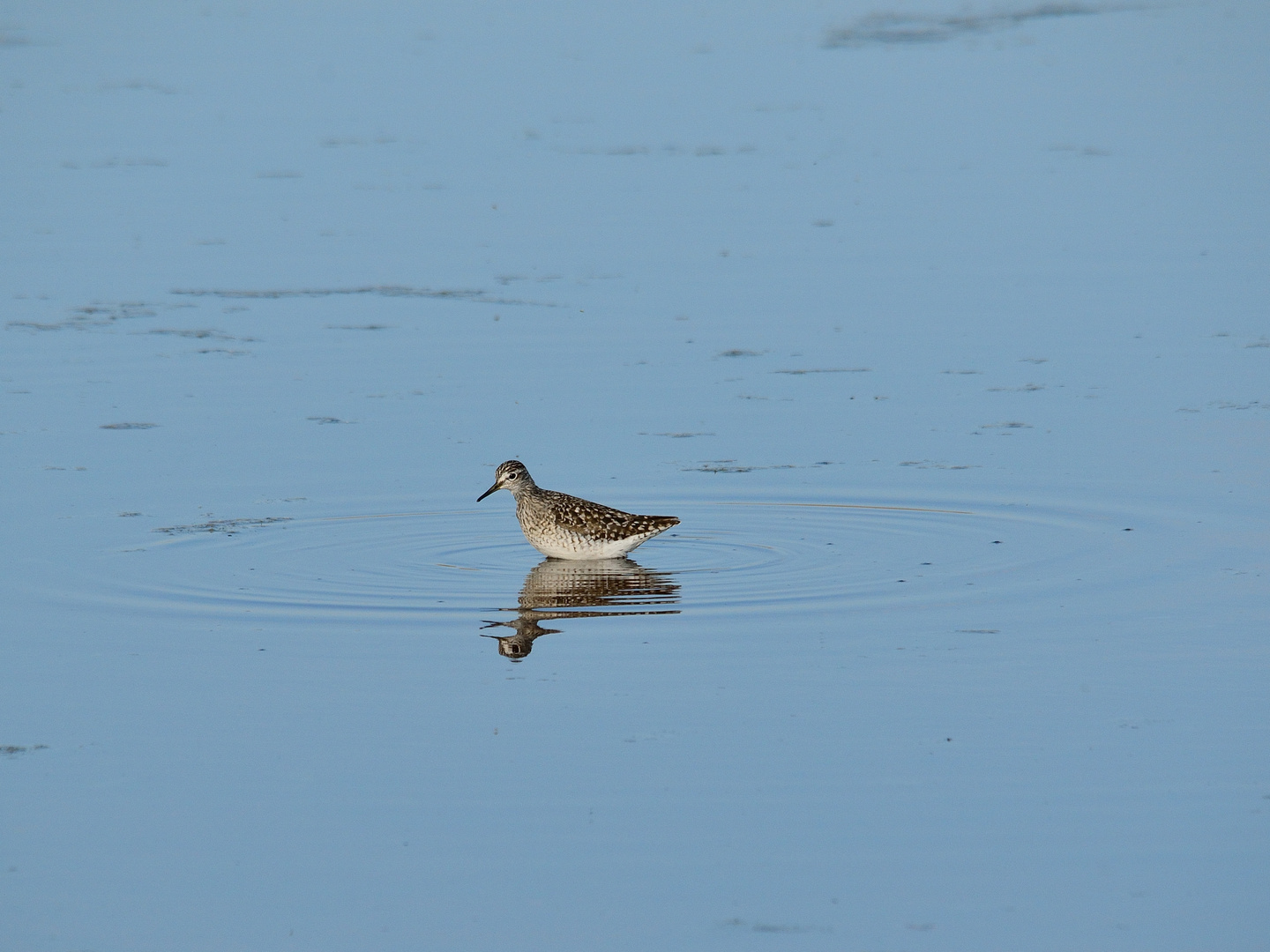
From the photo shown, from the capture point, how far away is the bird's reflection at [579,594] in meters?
9.26

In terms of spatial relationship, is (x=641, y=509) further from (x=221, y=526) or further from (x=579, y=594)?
(x=221, y=526)

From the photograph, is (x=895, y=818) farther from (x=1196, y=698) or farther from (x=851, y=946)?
(x=1196, y=698)

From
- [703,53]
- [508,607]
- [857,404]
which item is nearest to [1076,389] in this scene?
[857,404]

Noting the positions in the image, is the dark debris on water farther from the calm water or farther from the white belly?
the white belly

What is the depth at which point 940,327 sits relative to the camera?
50.4ft

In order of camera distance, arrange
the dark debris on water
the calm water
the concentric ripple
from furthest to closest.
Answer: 1. the dark debris on water
2. the concentric ripple
3. the calm water

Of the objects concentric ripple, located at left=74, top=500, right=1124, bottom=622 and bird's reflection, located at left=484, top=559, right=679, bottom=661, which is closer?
bird's reflection, located at left=484, top=559, right=679, bottom=661

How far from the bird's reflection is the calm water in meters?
0.06

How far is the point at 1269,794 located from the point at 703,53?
2287cm

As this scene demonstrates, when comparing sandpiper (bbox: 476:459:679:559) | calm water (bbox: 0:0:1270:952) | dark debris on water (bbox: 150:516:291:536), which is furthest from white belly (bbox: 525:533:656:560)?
dark debris on water (bbox: 150:516:291:536)

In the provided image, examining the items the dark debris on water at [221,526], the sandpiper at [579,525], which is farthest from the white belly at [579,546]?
the dark debris on water at [221,526]

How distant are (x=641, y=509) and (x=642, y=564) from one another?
0.76m

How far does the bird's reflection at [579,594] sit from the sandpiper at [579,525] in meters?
0.10

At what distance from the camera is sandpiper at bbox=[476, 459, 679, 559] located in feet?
36.6
